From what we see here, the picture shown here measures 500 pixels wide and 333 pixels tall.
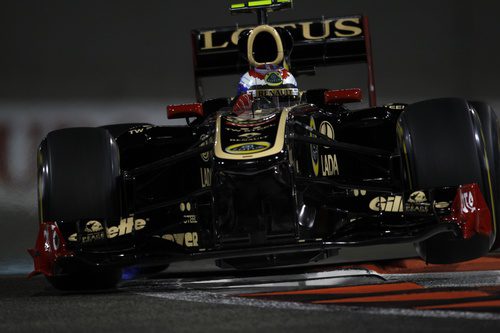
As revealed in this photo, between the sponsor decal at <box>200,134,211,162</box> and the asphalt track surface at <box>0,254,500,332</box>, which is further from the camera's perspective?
the sponsor decal at <box>200,134,211,162</box>

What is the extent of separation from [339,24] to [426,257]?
2.77m

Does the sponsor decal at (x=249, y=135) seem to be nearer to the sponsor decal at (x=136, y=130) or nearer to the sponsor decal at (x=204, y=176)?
the sponsor decal at (x=204, y=176)

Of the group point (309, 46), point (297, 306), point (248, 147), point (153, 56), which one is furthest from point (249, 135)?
point (153, 56)

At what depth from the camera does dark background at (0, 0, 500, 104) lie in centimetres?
1006

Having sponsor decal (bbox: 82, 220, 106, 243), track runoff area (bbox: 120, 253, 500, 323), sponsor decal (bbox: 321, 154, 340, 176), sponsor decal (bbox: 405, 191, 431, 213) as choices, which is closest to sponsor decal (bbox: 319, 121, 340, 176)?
sponsor decal (bbox: 321, 154, 340, 176)

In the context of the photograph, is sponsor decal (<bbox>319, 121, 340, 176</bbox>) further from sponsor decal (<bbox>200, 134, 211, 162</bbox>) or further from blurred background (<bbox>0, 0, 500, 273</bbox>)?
A: blurred background (<bbox>0, 0, 500, 273</bbox>)

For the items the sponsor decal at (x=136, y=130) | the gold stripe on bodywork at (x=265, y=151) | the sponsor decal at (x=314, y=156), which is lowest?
the sponsor decal at (x=314, y=156)

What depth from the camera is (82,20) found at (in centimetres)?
1022

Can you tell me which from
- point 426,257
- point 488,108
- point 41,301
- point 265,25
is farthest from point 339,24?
point 41,301

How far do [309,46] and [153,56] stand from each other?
3.26 m

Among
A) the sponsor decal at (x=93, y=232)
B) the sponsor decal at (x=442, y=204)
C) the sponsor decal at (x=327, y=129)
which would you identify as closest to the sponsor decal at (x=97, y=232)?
the sponsor decal at (x=93, y=232)

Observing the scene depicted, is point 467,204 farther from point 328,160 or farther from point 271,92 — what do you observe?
point 271,92

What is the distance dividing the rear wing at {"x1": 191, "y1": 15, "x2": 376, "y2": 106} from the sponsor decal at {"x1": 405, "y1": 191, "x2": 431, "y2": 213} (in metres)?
2.50

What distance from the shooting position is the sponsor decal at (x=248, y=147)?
4871 millimetres
